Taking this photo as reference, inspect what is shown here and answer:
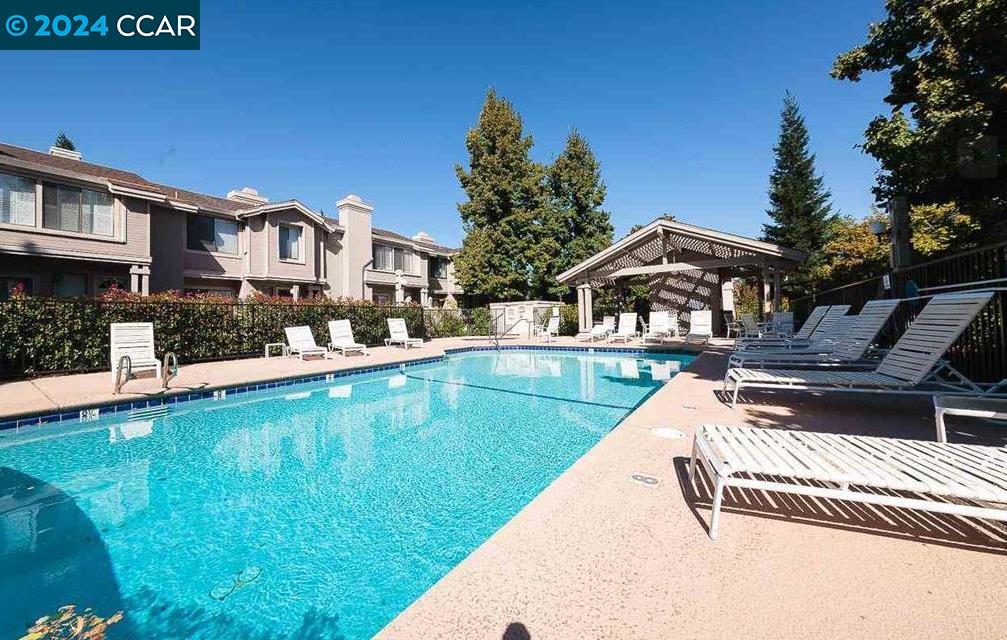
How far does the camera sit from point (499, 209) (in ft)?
78.8

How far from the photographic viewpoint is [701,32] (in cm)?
1325

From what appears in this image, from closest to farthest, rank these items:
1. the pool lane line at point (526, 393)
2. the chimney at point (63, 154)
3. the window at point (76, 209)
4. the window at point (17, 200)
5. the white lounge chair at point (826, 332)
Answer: the pool lane line at point (526, 393) < the white lounge chair at point (826, 332) < the window at point (17, 200) < the window at point (76, 209) < the chimney at point (63, 154)

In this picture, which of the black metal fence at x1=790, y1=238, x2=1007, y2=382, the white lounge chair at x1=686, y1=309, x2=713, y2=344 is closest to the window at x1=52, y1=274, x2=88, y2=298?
the white lounge chair at x1=686, y1=309, x2=713, y2=344

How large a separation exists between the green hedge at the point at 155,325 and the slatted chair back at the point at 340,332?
0.99 m

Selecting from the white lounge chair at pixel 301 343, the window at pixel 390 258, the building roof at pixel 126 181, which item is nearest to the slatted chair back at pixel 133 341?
the white lounge chair at pixel 301 343

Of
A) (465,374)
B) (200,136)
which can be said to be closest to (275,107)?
(200,136)

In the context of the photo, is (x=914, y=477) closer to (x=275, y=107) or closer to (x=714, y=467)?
(x=714, y=467)

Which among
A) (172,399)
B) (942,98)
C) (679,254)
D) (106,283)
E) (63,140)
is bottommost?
(172,399)

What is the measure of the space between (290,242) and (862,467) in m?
22.1

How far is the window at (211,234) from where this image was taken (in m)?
17.0

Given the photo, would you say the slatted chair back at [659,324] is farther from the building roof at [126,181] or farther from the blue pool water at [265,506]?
the building roof at [126,181]

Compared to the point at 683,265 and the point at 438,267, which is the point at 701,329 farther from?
the point at 438,267

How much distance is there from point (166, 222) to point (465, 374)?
1435 centimetres

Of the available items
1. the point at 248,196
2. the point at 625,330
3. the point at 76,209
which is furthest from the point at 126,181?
the point at 625,330
